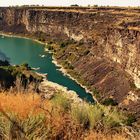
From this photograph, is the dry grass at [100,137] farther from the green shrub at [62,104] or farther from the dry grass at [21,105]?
the green shrub at [62,104]

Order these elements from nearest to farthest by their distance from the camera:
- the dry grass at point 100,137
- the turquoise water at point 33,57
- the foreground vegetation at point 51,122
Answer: the foreground vegetation at point 51,122 → the dry grass at point 100,137 → the turquoise water at point 33,57

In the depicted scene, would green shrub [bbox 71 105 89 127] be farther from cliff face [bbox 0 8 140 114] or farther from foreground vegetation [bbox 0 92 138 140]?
cliff face [bbox 0 8 140 114]

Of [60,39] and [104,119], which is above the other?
[104,119]

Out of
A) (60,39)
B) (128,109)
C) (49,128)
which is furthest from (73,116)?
(60,39)

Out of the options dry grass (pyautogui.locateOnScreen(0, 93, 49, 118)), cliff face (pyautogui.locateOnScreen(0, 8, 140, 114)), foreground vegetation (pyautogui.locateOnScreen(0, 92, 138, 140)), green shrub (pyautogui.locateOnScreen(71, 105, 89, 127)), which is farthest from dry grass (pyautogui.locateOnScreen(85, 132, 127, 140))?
cliff face (pyautogui.locateOnScreen(0, 8, 140, 114))

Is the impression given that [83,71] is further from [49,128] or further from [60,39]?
[49,128]

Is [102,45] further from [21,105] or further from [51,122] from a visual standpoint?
[51,122]

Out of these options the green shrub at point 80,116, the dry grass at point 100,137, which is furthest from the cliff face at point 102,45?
the dry grass at point 100,137
